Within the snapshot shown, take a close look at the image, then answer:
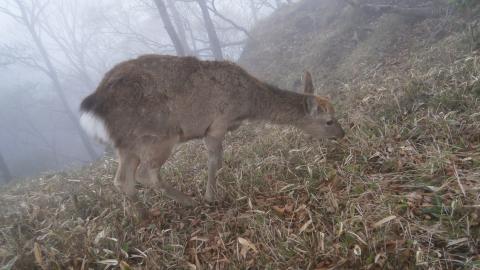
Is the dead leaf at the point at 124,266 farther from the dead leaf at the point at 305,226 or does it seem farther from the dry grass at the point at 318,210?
the dead leaf at the point at 305,226

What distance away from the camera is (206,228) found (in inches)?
147

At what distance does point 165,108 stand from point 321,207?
1.97m

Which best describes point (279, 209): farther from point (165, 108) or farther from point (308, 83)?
point (308, 83)

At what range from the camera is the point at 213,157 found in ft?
14.7

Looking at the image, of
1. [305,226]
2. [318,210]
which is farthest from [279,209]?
[305,226]

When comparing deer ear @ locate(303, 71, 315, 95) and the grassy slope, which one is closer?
the grassy slope

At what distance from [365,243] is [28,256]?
3.23 metres

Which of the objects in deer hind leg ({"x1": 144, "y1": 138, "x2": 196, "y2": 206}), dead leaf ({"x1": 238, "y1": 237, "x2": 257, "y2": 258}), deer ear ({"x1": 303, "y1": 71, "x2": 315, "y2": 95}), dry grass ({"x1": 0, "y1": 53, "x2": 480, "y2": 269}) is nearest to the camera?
dry grass ({"x1": 0, "y1": 53, "x2": 480, "y2": 269})

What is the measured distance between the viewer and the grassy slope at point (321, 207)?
9.23 ft

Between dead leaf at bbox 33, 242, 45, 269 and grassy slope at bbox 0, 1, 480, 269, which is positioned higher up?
dead leaf at bbox 33, 242, 45, 269

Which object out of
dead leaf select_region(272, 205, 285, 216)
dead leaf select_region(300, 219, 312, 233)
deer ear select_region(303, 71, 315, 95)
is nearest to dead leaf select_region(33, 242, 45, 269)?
dead leaf select_region(272, 205, 285, 216)

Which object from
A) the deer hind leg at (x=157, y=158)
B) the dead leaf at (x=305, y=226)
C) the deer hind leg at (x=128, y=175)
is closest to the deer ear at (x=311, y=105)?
the deer hind leg at (x=157, y=158)

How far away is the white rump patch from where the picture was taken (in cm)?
377

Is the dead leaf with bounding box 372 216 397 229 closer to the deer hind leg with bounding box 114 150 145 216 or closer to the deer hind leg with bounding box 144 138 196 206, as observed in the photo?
the deer hind leg with bounding box 144 138 196 206
